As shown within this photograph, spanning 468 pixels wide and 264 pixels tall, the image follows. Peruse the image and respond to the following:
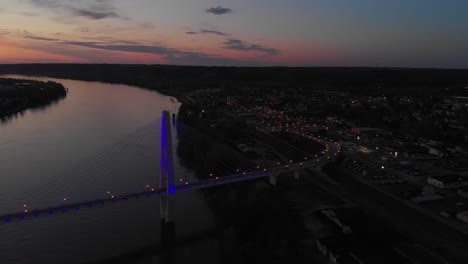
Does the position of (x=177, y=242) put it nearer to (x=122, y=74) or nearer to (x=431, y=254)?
(x=431, y=254)

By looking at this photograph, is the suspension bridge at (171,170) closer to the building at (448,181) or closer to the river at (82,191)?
the river at (82,191)

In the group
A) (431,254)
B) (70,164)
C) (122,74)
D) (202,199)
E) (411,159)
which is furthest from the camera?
(122,74)

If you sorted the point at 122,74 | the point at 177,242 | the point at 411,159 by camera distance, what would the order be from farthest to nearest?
the point at 122,74 → the point at 411,159 → the point at 177,242

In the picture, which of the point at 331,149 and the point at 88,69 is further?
the point at 88,69

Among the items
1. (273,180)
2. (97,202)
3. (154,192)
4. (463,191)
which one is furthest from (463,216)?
(97,202)

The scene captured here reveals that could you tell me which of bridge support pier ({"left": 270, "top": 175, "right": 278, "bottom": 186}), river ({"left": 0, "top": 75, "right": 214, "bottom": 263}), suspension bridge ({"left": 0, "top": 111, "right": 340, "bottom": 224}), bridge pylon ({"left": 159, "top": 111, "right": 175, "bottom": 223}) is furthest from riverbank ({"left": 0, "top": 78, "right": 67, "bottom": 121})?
bridge support pier ({"left": 270, "top": 175, "right": 278, "bottom": 186})

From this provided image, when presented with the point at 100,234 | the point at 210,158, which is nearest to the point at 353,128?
the point at 210,158

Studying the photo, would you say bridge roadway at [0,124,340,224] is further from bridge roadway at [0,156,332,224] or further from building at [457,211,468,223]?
building at [457,211,468,223]

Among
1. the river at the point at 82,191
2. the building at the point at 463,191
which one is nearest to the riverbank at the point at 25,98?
the river at the point at 82,191
